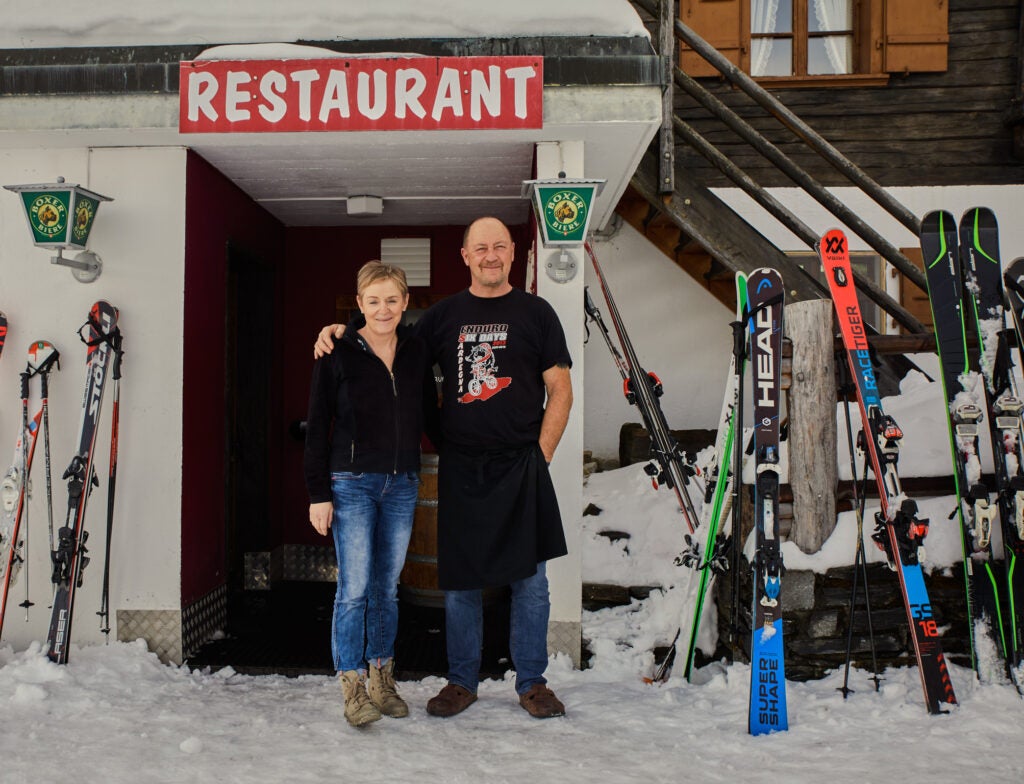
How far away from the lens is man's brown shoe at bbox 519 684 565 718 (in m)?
3.15

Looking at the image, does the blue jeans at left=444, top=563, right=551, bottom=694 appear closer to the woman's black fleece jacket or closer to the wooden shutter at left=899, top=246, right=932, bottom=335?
the woman's black fleece jacket

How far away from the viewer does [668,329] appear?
261 inches

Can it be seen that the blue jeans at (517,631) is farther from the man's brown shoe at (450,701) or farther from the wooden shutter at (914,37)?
the wooden shutter at (914,37)

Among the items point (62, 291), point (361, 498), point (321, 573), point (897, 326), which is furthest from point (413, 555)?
point (897, 326)

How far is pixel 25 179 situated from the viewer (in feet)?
13.1

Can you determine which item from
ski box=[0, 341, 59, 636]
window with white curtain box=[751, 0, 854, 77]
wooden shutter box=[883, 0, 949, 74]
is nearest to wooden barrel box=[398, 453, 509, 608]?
ski box=[0, 341, 59, 636]

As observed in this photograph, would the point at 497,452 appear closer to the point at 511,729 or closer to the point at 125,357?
the point at 511,729

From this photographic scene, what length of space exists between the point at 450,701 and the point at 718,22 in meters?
5.96

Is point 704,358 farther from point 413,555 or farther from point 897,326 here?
point 413,555

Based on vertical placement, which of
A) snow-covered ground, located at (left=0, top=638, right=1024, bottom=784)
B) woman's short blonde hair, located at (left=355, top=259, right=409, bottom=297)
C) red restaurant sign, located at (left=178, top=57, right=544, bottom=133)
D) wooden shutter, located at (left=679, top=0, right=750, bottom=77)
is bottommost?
snow-covered ground, located at (left=0, top=638, right=1024, bottom=784)

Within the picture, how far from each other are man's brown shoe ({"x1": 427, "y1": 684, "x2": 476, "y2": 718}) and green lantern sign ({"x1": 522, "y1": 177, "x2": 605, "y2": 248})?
200 centimetres

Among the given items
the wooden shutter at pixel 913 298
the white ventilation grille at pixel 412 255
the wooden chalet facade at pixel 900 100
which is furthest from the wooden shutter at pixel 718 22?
the white ventilation grille at pixel 412 255

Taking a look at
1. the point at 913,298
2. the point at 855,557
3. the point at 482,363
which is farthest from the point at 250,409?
the point at 913,298

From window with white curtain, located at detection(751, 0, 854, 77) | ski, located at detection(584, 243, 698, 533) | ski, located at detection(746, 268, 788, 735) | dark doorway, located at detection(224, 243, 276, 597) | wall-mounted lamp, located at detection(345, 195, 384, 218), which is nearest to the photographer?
ski, located at detection(746, 268, 788, 735)
